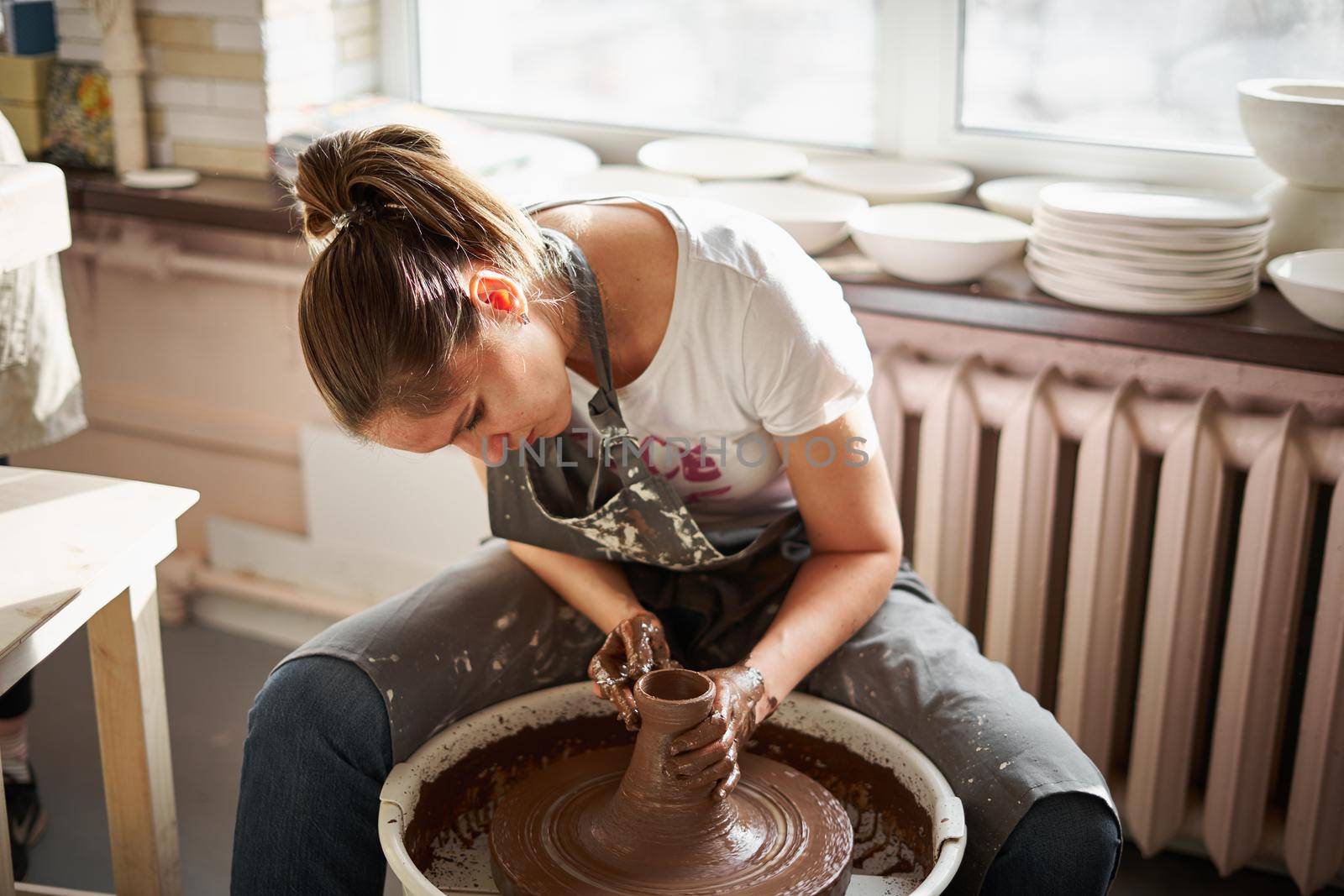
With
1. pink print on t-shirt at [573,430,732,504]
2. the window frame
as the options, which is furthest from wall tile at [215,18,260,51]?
pink print on t-shirt at [573,430,732,504]

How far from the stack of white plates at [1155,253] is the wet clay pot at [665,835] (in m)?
0.86

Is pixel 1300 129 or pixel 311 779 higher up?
pixel 1300 129

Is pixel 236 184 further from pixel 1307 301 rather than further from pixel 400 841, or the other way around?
pixel 1307 301

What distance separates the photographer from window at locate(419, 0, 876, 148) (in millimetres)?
2338

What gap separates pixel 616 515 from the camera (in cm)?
153

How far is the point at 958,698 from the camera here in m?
1.41

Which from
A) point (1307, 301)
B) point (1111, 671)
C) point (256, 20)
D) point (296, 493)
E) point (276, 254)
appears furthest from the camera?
point (296, 493)

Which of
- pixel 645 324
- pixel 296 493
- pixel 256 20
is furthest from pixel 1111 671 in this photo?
pixel 256 20

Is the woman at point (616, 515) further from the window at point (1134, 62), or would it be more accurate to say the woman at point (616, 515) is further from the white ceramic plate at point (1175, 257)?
the window at point (1134, 62)

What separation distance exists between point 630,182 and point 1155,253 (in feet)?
2.92

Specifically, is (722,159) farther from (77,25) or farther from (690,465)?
(77,25)

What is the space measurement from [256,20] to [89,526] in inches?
51.5

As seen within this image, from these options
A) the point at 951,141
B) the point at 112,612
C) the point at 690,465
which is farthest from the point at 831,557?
the point at 951,141

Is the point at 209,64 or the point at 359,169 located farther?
the point at 209,64
